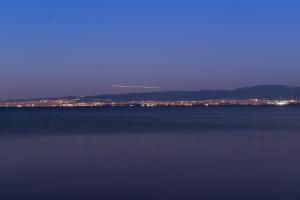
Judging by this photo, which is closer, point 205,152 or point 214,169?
point 214,169

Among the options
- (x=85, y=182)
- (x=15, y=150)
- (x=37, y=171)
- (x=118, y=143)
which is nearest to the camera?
(x=85, y=182)

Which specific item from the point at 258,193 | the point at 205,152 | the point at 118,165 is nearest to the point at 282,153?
the point at 205,152

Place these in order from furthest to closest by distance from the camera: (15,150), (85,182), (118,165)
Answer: (15,150) → (118,165) → (85,182)

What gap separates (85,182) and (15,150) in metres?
11.7

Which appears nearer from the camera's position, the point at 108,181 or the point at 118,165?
the point at 108,181

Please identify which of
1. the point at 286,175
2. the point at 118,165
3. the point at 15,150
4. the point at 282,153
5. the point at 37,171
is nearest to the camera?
the point at 286,175

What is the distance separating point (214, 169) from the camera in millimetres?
20562

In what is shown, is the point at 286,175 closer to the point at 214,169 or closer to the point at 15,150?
the point at 214,169

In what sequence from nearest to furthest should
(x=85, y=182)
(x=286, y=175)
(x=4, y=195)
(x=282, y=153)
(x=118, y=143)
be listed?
(x=4, y=195) → (x=85, y=182) → (x=286, y=175) → (x=282, y=153) → (x=118, y=143)

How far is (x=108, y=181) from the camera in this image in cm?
1769

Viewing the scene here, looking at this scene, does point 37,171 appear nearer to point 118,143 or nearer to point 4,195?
point 4,195

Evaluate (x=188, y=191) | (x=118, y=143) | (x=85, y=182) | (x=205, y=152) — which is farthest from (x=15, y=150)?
(x=188, y=191)

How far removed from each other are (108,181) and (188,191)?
294cm

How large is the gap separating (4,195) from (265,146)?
702 inches
